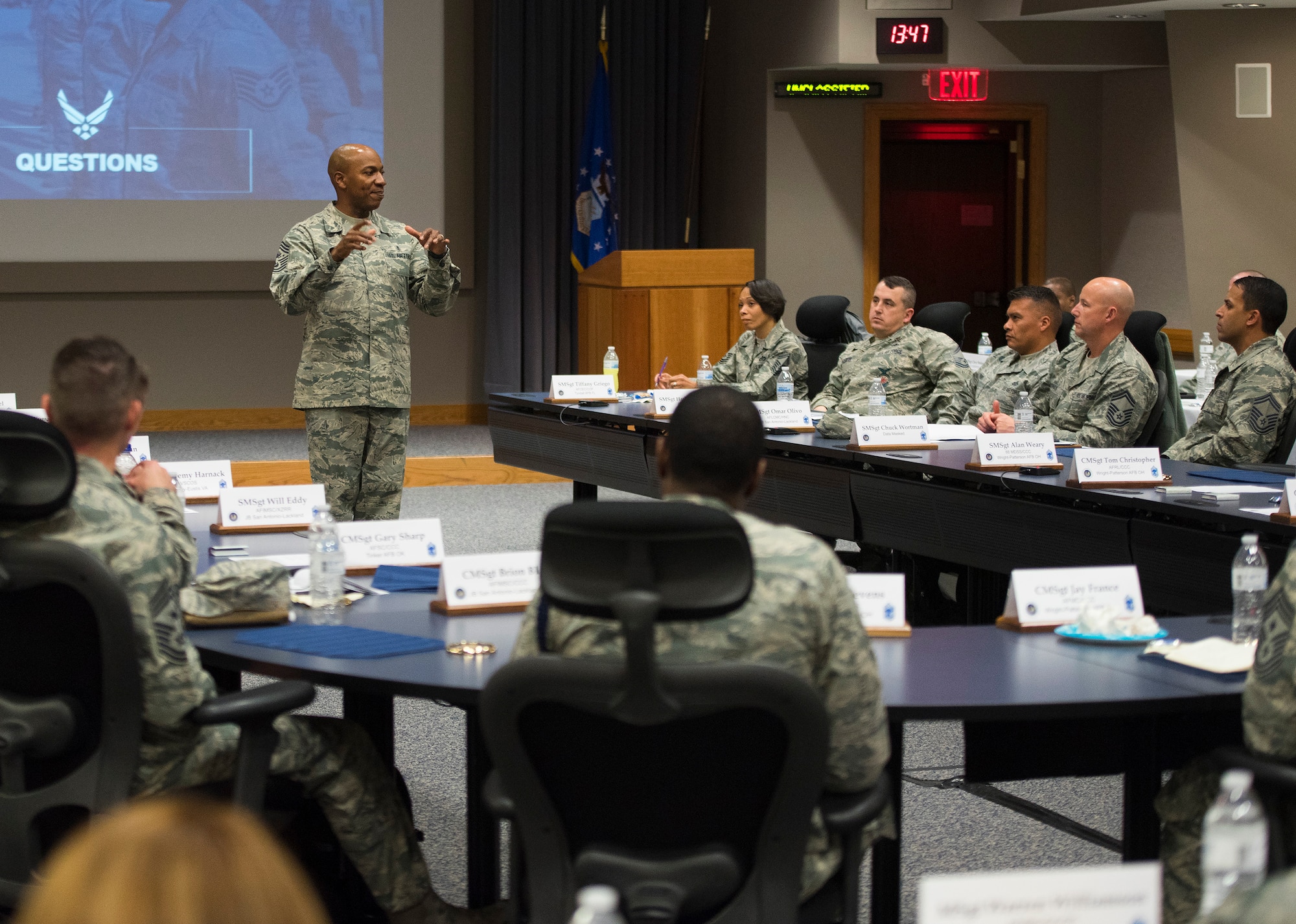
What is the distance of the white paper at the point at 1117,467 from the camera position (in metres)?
4.00

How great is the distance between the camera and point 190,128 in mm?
8562

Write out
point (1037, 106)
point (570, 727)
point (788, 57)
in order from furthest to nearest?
point (1037, 106) → point (788, 57) → point (570, 727)

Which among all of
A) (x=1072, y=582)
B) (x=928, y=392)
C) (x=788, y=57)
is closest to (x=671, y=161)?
(x=788, y=57)

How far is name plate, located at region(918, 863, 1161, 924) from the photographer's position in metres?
1.26

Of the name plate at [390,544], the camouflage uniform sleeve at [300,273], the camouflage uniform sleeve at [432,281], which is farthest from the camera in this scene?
the camouflage uniform sleeve at [432,281]

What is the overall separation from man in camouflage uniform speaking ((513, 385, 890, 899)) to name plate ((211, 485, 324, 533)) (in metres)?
1.64

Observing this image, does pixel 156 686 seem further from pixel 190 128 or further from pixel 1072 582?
pixel 190 128

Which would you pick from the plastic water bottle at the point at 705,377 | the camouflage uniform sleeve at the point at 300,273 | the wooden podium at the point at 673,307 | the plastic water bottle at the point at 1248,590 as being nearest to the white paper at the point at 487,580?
the plastic water bottle at the point at 1248,590

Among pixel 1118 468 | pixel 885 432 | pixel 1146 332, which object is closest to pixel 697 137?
pixel 1146 332

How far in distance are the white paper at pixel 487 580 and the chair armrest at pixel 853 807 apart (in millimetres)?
875

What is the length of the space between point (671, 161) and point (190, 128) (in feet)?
10.3

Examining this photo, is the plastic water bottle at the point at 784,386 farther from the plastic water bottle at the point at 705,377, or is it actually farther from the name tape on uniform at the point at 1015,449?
the name tape on uniform at the point at 1015,449

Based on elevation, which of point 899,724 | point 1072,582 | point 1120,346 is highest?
point 1120,346

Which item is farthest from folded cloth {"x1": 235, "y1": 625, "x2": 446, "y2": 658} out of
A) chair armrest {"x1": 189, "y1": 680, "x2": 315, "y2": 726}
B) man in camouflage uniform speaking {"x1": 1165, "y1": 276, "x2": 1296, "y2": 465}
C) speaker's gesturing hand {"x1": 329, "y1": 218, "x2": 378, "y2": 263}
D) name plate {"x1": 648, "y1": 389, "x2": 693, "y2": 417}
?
name plate {"x1": 648, "y1": 389, "x2": 693, "y2": 417}
